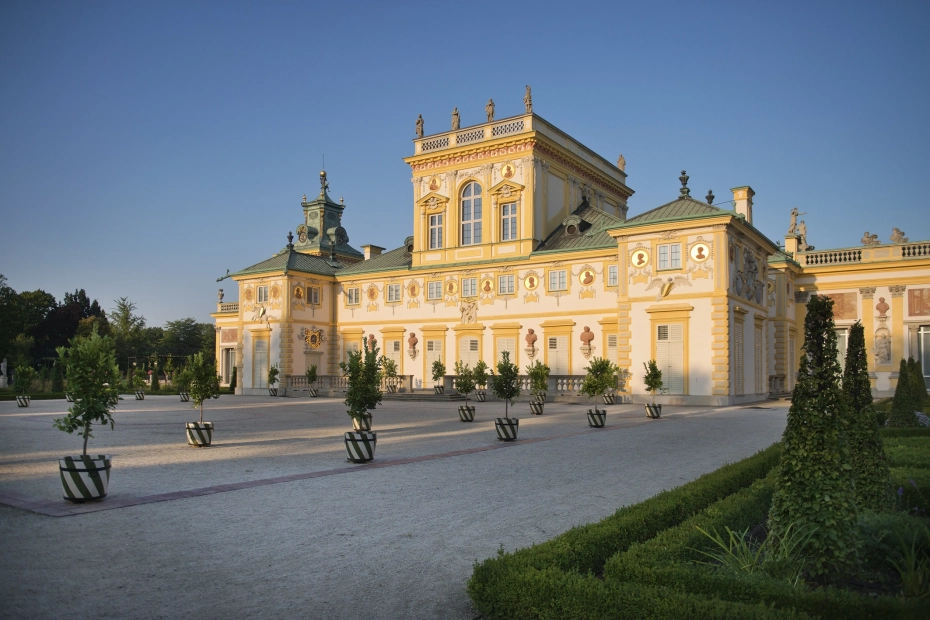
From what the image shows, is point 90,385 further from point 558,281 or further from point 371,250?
point 371,250

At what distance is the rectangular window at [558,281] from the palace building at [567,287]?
0.07 metres

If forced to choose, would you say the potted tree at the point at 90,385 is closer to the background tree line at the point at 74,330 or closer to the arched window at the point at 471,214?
the arched window at the point at 471,214

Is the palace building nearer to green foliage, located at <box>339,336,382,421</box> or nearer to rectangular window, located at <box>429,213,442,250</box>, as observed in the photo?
rectangular window, located at <box>429,213,442,250</box>

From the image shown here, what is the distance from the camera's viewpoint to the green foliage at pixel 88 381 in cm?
1088

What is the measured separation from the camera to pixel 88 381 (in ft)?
36.1

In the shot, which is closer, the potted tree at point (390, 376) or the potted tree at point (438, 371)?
the potted tree at point (390, 376)

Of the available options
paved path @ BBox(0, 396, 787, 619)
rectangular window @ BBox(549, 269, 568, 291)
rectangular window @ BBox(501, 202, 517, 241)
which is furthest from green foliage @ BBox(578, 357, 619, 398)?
rectangular window @ BBox(501, 202, 517, 241)

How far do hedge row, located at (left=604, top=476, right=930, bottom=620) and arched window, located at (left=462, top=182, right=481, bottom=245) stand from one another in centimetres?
3756

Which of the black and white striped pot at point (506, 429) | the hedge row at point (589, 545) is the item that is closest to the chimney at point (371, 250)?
the black and white striped pot at point (506, 429)

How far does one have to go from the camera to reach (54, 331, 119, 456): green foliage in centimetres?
1088

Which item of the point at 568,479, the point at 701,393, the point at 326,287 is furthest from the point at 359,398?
the point at 326,287

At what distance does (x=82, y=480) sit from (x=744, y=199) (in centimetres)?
4198

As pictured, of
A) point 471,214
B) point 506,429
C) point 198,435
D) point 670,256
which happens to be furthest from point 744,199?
point 198,435

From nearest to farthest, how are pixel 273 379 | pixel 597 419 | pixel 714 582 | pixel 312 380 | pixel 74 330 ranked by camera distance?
pixel 714 582, pixel 597 419, pixel 312 380, pixel 273 379, pixel 74 330
